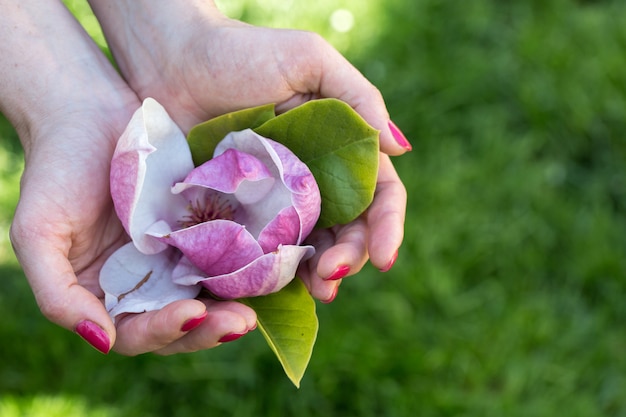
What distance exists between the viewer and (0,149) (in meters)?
2.31

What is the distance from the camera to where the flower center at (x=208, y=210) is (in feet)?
4.43

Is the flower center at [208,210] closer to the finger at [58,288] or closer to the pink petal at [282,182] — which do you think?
the pink petal at [282,182]

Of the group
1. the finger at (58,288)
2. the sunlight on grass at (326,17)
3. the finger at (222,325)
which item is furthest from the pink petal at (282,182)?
the sunlight on grass at (326,17)

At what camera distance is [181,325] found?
111 cm

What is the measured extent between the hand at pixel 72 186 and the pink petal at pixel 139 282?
0.04 meters

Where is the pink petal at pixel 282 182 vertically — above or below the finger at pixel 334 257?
above

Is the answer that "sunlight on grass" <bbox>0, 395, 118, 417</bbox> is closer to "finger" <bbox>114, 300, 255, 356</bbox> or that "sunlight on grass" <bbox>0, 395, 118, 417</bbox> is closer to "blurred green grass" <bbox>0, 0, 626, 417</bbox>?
"blurred green grass" <bbox>0, 0, 626, 417</bbox>

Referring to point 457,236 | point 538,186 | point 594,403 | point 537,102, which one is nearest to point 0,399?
point 457,236

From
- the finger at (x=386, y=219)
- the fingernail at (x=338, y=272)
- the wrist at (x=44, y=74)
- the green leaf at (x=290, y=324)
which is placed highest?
the wrist at (x=44, y=74)

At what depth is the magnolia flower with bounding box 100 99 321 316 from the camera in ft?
3.89

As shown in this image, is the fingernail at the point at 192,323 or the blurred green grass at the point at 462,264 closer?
the fingernail at the point at 192,323

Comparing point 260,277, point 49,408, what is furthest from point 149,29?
point 49,408

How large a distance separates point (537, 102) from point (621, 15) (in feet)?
1.68

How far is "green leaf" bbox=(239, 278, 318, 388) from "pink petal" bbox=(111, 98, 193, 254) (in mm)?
216
